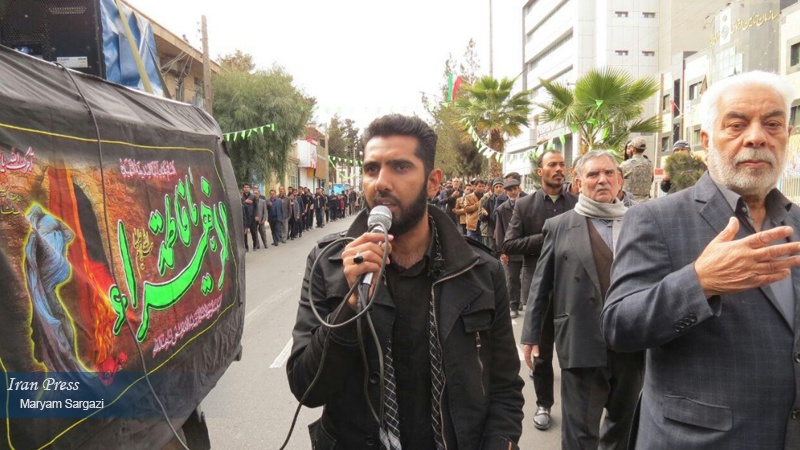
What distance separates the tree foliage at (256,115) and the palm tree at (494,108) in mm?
7908

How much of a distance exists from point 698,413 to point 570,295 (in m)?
1.74

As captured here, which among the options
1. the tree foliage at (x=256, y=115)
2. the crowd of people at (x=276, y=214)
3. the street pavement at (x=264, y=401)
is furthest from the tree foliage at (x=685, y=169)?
the tree foliage at (x=256, y=115)

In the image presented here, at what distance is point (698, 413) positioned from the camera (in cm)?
192

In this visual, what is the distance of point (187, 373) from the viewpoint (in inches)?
130

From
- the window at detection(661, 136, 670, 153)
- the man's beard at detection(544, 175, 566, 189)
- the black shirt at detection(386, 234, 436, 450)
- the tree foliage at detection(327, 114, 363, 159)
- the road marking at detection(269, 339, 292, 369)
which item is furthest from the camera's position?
the tree foliage at detection(327, 114, 363, 159)

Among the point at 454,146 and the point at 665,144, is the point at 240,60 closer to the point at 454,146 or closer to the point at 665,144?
the point at 454,146

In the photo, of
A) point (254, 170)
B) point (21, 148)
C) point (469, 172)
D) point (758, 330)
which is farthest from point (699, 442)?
point (469, 172)

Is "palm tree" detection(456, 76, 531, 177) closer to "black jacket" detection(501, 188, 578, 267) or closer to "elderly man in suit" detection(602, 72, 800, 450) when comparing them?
"black jacket" detection(501, 188, 578, 267)

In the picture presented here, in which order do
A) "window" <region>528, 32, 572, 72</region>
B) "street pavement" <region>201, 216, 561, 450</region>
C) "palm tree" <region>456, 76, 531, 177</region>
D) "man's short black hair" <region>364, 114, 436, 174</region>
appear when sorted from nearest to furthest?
1. "man's short black hair" <region>364, 114, 436, 174</region>
2. "street pavement" <region>201, 216, 561, 450</region>
3. "palm tree" <region>456, 76, 531, 177</region>
4. "window" <region>528, 32, 572, 72</region>

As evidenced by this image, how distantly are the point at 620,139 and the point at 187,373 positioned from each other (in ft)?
39.2

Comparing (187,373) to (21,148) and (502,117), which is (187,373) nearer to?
(21,148)

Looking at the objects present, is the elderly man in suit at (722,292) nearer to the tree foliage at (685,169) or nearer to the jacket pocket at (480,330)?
the jacket pocket at (480,330)

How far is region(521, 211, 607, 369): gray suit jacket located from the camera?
351 cm

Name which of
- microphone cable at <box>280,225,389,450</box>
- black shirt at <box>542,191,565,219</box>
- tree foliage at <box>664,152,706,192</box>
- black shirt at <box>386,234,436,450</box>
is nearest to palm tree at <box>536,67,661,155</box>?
tree foliage at <box>664,152,706,192</box>
